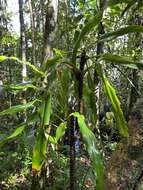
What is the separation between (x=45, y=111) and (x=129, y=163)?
1.90ft

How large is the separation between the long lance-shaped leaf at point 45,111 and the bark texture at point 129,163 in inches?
17.8

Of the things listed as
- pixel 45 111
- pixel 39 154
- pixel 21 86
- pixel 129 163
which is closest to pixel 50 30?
pixel 21 86

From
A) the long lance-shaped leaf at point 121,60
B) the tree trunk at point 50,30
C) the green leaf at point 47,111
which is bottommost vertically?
the green leaf at point 47,111

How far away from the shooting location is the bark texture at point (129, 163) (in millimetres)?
1249

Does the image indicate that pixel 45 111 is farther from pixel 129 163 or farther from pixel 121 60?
pixel 129 163

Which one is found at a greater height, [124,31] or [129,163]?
[124,31]

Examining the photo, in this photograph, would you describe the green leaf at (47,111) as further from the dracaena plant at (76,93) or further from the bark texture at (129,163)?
the bark texture at (129,163)

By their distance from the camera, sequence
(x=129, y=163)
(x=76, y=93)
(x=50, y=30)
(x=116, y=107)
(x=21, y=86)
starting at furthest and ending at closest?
(x=50, y=30), (x=21, y=86), (x=76, y=93), (x=116, y=107), (x=129, y=163)

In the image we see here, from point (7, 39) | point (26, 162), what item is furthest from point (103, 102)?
point (26, 162)

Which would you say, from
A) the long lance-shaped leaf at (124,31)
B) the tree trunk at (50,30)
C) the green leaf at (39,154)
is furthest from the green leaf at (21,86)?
the tree trunk at (50,30)

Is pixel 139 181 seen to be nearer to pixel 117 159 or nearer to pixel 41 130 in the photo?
pixel 117 159

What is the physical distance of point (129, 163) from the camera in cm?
128

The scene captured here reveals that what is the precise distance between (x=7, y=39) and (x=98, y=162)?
1118 cm

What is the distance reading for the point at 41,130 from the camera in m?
1.69
